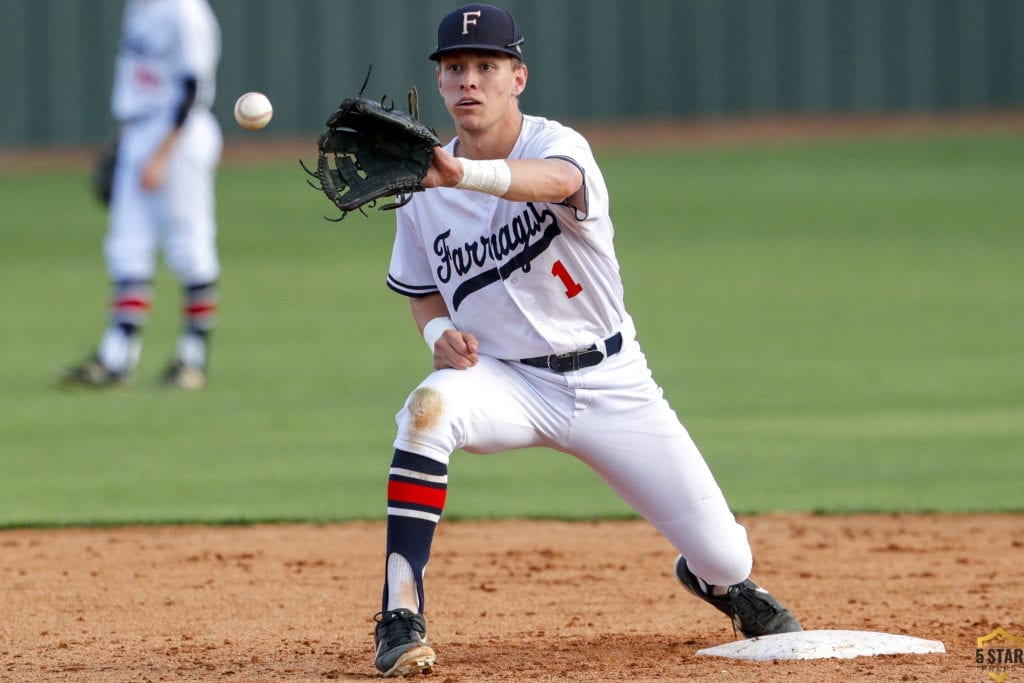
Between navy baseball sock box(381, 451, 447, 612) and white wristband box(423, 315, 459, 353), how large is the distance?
0.52 m

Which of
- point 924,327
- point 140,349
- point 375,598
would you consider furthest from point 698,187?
point 375,598

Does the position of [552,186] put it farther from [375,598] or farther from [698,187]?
[698,187]

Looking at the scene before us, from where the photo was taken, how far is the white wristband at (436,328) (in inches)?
187

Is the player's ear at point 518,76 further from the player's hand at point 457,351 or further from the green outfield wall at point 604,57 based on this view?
the green outfield wall at point 604,57

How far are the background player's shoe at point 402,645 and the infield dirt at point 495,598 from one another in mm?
85

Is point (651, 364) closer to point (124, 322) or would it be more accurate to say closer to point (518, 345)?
point (124, 322)

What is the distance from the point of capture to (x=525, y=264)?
458 cm

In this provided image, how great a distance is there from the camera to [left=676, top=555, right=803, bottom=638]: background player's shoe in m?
4.84

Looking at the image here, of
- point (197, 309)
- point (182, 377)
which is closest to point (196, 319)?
point (197, 309)

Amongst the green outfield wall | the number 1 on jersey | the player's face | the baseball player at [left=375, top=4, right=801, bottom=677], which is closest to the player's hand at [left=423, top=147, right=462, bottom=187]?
the baseball player at [left=375, top=4, right=801, bottom=677]

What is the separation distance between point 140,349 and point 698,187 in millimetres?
12807

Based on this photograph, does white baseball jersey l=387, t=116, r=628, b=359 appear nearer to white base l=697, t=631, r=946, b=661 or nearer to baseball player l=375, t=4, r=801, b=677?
baseball player l=375, t=4, r=801, b=677

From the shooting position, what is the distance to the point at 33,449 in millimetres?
8406

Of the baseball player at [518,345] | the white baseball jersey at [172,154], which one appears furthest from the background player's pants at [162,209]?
the baseball player at [518,345]
